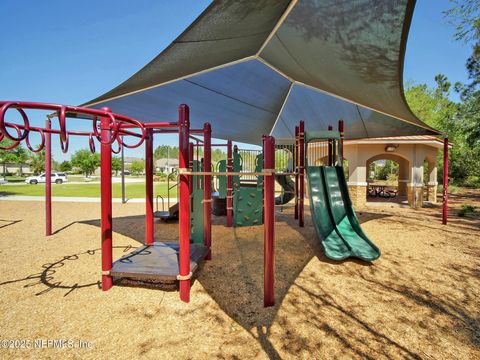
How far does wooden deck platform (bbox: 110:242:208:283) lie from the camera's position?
3514mm

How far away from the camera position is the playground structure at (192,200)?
10.5ft

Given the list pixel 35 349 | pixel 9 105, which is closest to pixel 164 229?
pixel 35 349

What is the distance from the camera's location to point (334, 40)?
110 inches

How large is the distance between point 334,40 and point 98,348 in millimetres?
4112

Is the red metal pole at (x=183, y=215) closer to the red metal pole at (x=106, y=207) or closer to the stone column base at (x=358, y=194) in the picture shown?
the red metal pole at (x=106, y=207)

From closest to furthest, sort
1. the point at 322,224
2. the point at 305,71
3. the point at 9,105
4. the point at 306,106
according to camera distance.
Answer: the point at 9,105 < the point at 305,71 < the point at 322,224 < the point at 306,106

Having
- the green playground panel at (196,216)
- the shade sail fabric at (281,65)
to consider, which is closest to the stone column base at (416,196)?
the shade sail fabric at (281,65)

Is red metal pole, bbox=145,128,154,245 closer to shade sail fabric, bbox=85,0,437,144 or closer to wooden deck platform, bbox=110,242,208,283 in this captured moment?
wooden deck platform, bbox=110,242,208,283

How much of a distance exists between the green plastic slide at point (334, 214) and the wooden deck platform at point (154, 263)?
257 cm

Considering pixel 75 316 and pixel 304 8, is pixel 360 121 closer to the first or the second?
pixel 304 8

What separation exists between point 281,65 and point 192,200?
126 inches

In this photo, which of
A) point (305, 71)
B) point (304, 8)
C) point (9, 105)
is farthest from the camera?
point (305, 71)

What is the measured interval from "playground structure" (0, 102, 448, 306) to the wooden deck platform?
14 mm

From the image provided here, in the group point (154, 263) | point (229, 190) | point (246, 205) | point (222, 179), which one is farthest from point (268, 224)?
point (222, 179)
